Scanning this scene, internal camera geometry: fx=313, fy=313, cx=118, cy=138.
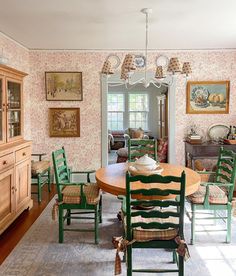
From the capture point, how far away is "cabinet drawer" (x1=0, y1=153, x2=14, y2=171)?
349 centimetres

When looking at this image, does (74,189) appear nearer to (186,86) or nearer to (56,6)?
(56,6)

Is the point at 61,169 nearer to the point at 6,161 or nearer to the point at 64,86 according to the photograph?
the point at 6,161

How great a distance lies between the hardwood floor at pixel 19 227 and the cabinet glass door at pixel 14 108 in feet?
3.60

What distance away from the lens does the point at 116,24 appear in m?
4.06

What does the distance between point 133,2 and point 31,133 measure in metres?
3.51

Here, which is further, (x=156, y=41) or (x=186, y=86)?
(x=186, y=86)

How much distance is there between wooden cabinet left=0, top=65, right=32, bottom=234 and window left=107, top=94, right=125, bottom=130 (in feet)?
22.9

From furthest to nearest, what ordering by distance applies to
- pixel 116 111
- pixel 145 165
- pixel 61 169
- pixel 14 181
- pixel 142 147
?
pixel 116 111, pixel 142 147, pixel 14 181, pixel 61 169, pixel 145 165

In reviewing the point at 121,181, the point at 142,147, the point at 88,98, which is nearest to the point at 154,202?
the point at 121,181

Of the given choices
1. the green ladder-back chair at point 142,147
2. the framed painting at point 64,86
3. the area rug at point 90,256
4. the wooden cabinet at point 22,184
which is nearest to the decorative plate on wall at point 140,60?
the framed painting at point 64,86

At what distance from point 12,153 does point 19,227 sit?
93cm

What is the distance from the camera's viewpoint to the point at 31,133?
19.5 ft

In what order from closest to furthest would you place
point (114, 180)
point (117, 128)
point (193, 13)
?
point (114, 180) → point (193, 13) → point (117, 128)

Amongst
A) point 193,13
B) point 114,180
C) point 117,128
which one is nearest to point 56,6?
point 193,13
